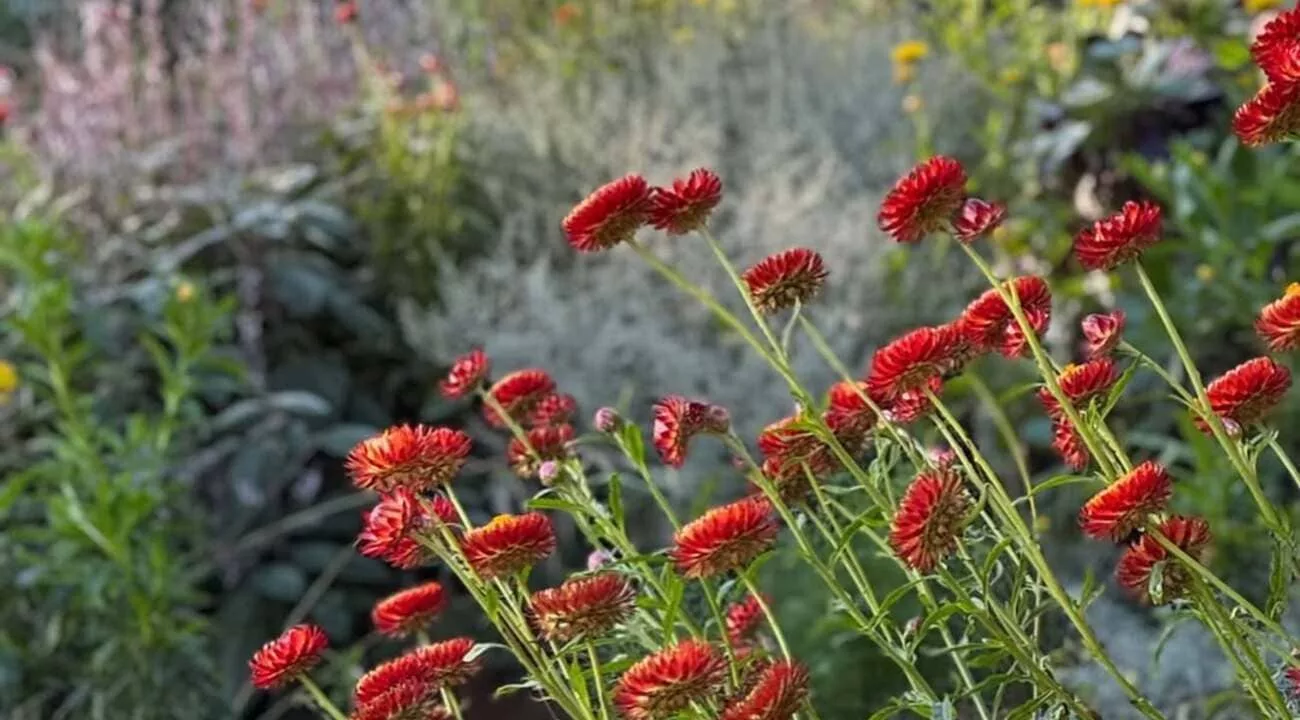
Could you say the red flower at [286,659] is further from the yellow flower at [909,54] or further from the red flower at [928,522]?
the yellow flower at [909,54]

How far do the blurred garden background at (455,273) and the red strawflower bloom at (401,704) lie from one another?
0.98 metres

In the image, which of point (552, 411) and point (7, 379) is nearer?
point (552, 411)

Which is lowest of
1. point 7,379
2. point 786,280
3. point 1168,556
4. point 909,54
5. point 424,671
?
point 1168,556

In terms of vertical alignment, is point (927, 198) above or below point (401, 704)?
above

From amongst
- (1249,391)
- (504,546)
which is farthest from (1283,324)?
(504,546)

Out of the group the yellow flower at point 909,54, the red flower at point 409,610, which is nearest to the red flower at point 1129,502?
the red flower at point 409,610

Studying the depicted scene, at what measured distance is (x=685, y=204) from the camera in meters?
0.90

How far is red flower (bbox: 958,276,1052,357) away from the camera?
2.91 feet

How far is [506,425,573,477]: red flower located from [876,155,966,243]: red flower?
11.1 inches

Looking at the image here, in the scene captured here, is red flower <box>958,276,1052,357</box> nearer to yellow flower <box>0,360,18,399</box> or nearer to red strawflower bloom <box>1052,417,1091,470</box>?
red strawflower bloom <box>1052,417,1091,470</box>

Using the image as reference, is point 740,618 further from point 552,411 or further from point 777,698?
point 777,698

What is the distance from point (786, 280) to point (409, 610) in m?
0.28

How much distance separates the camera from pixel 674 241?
2.93m

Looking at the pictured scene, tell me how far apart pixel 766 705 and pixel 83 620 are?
1.62 meters
